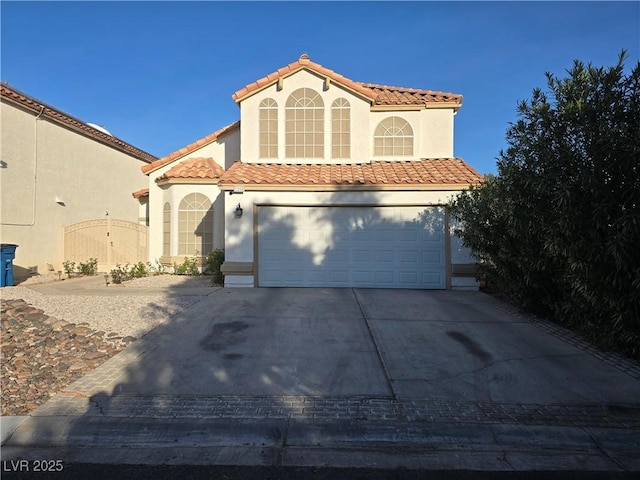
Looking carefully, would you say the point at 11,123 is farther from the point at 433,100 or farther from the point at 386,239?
the point at 433,100

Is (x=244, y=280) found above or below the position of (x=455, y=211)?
below

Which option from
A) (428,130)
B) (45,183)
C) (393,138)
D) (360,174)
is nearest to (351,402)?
(360,174)

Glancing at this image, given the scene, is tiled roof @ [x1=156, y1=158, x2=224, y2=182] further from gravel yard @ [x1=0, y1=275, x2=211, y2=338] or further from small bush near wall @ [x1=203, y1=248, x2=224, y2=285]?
gravel yard @ [x1=0, y1=275, x2=211, y2=338]

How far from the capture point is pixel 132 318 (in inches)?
306

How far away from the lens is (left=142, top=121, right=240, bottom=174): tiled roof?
49.2ft

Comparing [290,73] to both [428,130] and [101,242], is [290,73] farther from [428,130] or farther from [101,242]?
[101,242]

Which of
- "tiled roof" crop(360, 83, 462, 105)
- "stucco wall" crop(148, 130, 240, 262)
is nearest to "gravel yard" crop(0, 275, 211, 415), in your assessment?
"stucco wall" crop(148, 130, 240, 262)

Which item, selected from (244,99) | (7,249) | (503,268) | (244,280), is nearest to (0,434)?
(244,280)

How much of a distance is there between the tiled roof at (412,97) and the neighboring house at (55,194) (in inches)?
388

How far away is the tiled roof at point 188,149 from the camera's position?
1500 cm

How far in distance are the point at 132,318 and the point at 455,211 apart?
297 inches

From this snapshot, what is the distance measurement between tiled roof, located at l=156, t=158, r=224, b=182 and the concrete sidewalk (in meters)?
8.06

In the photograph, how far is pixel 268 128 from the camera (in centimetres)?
1286

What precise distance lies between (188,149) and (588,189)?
517 inches
